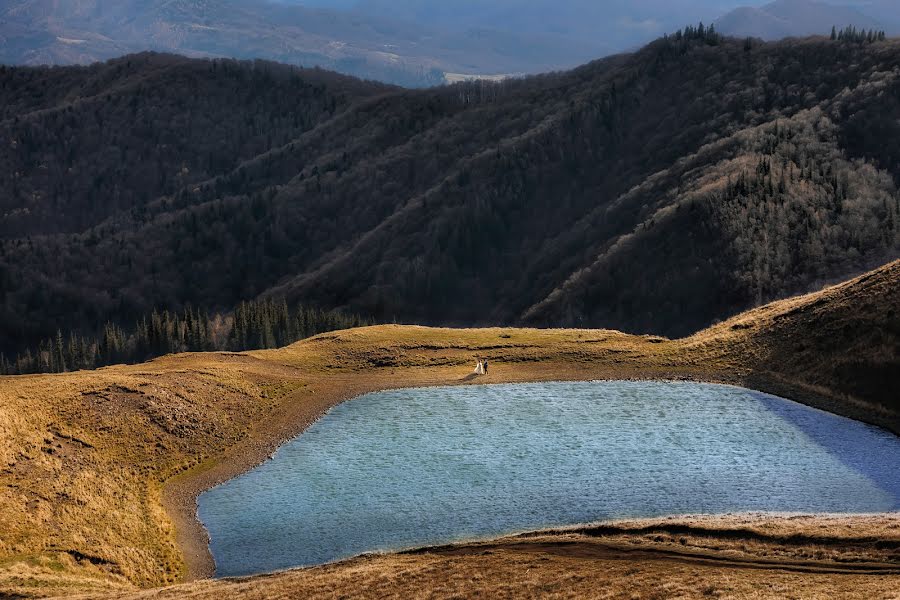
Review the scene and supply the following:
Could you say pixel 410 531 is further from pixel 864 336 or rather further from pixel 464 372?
→ pixel 864 336

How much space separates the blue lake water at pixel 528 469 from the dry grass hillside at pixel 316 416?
2.93m

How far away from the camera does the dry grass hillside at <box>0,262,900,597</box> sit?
43.9 m

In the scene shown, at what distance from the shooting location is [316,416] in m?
74.9

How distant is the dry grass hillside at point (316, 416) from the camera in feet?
144

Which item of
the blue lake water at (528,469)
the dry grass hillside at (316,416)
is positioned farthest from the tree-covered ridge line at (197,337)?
the blue lake water at (528,469)

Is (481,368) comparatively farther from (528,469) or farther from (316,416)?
(528,469)

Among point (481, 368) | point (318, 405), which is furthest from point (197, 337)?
point (318, 405)

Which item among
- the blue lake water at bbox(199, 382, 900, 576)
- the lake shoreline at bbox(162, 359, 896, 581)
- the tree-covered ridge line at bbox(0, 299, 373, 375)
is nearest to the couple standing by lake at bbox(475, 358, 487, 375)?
the lake shoreline at bbox(162, 359, 896, 581)

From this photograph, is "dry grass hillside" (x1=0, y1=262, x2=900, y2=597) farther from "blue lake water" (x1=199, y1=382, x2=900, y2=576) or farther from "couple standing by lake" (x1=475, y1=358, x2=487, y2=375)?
"blue lake water" (x1=199, y1=382, x2=900, y2=576)

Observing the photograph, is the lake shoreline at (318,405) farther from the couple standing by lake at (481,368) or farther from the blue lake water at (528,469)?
the blue lake water at (528,469)

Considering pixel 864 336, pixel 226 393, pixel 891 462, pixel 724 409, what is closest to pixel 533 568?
→ pixel 891 462

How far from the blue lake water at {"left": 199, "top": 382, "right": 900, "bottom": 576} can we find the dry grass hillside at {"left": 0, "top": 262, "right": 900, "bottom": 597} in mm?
Answer: 2926

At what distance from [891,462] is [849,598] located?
27.4m

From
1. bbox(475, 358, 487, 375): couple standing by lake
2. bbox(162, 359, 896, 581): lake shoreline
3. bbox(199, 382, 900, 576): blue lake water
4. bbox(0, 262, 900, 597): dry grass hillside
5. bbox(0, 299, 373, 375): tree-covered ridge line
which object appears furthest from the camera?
bbox(0, 299, 373, 375): tree-covered ridge line
